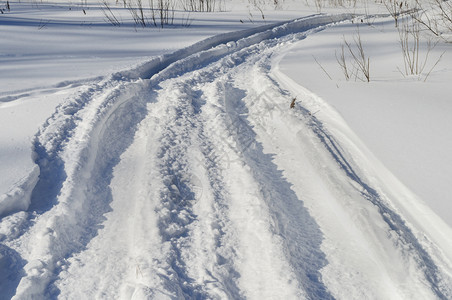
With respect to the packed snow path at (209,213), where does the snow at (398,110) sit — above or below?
above

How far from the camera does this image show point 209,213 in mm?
1794

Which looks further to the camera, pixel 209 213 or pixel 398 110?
pixel 398 110

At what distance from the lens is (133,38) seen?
4703 millimetres

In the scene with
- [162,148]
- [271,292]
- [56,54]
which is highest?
[56,54]

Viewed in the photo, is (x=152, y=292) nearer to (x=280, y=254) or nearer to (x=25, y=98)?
(x=280, y=254)

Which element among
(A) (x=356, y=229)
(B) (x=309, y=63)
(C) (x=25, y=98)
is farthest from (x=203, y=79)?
(A) (x=356, y=229)

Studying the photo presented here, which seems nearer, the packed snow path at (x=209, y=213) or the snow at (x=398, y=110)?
the packed snow path at (x=209, y=213)

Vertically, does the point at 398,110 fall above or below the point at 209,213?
above

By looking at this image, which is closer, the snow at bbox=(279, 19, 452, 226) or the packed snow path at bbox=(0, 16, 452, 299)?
the packed snow path at bbox=(0, 16, 452, 299)

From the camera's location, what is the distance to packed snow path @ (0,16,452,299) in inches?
56.4

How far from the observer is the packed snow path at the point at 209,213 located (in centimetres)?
143

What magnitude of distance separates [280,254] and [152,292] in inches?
18.0

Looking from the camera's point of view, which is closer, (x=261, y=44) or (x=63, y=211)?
(x=63, y=211)

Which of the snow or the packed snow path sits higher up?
the snow
